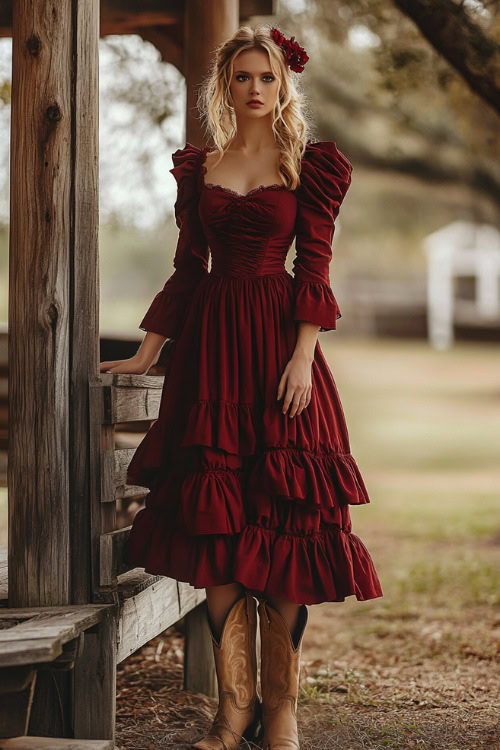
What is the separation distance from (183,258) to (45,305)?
462 millimetres

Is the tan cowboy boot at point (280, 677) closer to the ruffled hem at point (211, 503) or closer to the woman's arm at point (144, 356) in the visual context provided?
the ruffled hem at point (211, 503)

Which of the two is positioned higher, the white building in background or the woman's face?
the white building in background

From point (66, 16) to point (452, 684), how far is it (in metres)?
2.76

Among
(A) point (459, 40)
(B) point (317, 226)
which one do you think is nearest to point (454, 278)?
(A) point (459, 40)

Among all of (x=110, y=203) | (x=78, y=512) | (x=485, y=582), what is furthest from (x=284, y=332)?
(x=110, y=203)

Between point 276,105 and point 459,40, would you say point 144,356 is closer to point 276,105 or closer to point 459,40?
point 276,105

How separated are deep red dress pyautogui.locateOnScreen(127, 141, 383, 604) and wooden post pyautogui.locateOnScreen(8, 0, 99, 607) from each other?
8.4 inches

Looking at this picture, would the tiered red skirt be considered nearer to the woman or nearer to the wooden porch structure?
the woman

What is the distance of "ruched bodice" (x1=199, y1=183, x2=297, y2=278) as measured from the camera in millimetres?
2484

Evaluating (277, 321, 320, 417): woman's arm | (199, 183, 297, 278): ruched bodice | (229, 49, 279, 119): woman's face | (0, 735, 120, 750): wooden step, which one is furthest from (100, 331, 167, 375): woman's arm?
(0, 735, 120, 750): wooden step

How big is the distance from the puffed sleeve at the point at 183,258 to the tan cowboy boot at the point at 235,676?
32.5 inches

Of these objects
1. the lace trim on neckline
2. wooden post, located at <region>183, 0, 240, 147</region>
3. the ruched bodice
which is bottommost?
the ruched bodice

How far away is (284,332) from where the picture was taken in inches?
98.1

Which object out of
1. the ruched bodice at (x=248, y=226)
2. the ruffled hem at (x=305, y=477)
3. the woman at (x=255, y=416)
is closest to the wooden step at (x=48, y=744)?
the woman at (x=255, y=416)
